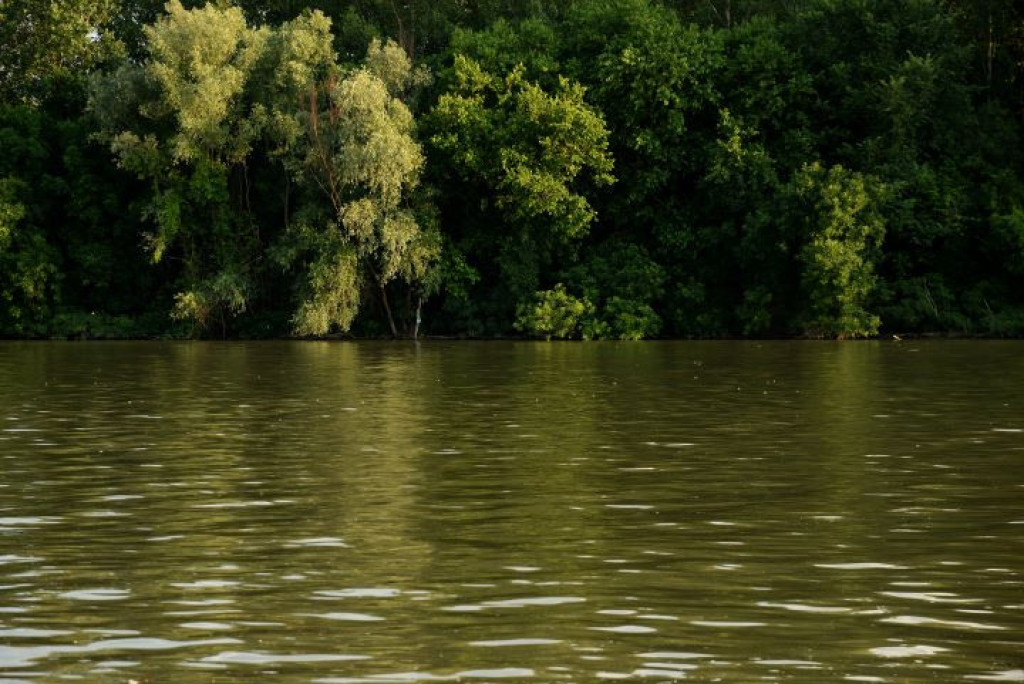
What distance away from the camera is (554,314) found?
75.4 meters

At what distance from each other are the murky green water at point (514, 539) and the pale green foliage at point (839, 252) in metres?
35.6

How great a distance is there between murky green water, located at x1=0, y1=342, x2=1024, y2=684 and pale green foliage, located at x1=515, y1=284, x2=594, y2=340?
3823cm

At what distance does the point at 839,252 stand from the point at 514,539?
188ft

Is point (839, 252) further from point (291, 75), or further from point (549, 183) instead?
point (291, 75)

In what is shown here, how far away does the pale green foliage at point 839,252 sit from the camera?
72688 millimetres

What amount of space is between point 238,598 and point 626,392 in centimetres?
2573

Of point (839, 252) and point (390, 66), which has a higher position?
point (390, 66)

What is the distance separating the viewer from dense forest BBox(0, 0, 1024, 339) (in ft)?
247

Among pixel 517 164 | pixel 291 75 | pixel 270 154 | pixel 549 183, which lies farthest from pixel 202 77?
pixel 549 183

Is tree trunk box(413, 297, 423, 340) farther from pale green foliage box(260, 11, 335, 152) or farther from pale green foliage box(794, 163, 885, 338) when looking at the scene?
pale green foliage box(794, 163, 885, 338)

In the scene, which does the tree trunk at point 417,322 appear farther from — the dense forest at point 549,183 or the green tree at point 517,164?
the green tree at point 517,164

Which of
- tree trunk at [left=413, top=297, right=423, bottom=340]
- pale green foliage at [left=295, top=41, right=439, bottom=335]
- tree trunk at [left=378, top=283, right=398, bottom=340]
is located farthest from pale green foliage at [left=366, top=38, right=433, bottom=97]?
tree trunk at [left=413, top=297, right=423, bottom=340]

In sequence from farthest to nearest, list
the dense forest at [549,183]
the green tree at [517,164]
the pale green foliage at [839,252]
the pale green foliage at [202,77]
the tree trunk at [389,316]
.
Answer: the tree trunk at [389,316], the green tree at [517,164], the pale green foliage at [202,77], the dense forest at [549,183], the pale green foliage at [839,252]

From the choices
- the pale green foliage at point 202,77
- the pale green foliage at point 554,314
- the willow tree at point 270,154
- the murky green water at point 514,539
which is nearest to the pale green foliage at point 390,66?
the willow tree at point 270,154
